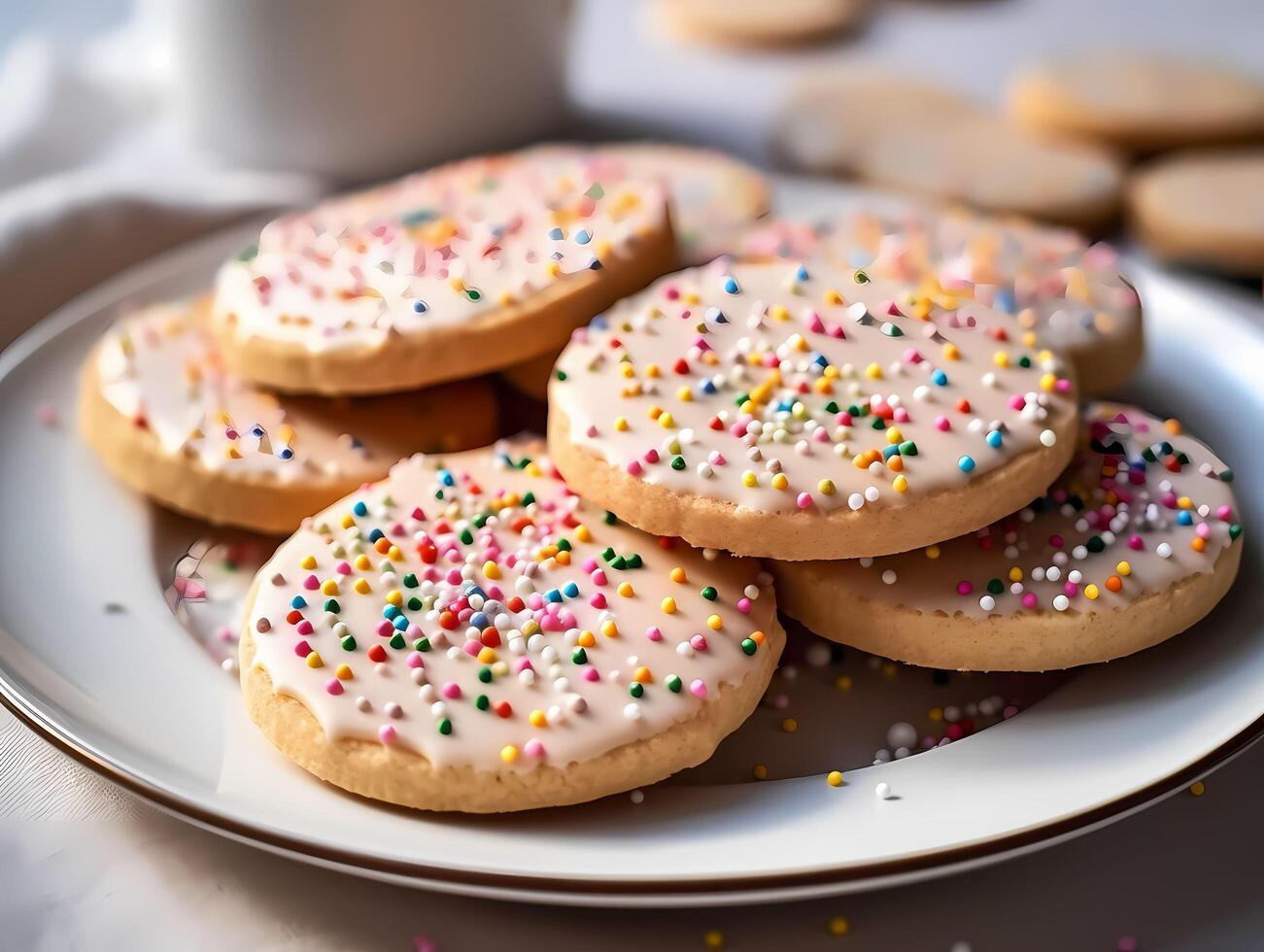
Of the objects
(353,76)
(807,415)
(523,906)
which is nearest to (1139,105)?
(353,76)

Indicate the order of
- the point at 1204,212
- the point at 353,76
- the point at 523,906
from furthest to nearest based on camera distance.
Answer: the point at 1204,212, the point at 353,76, the point at 523,906

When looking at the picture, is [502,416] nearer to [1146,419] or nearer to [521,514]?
[521,514]

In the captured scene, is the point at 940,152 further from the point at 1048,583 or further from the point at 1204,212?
the point at 1048,583

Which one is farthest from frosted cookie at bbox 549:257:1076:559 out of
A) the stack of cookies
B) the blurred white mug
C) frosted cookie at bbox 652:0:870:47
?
frosted cookie at bbox 652:0:870:47

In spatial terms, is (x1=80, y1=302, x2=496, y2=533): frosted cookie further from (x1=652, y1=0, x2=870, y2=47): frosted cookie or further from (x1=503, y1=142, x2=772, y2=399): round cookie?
(x1=652, y1=0, x2=870, y2=47): frosted cookie

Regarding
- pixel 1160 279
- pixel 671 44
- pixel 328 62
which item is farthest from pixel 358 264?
pixel 671 44

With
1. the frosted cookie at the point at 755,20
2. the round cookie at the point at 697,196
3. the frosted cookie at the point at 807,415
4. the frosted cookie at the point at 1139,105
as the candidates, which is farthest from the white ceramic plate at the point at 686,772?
the frosted cookie at the point at 755,20
